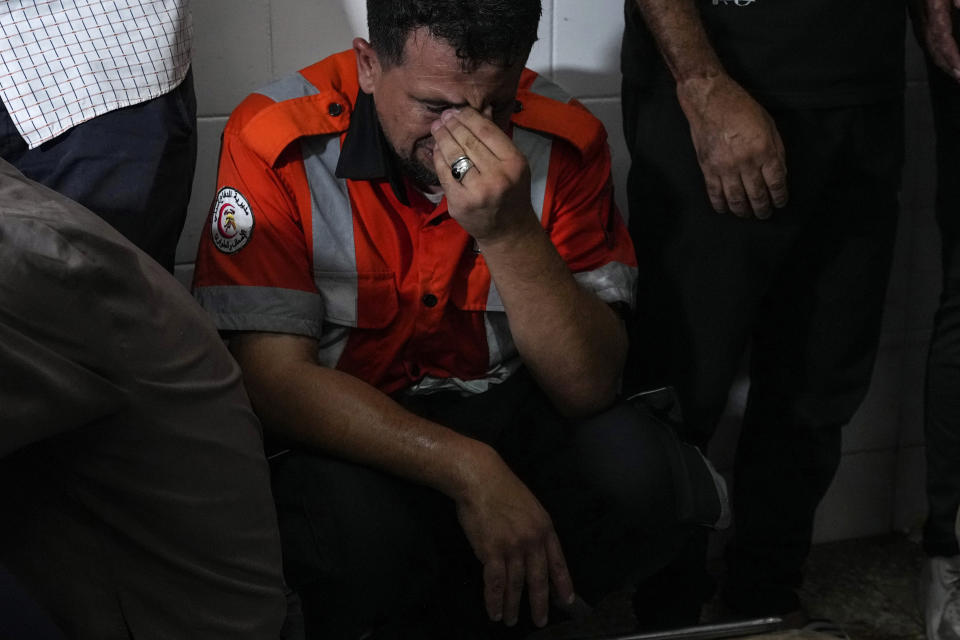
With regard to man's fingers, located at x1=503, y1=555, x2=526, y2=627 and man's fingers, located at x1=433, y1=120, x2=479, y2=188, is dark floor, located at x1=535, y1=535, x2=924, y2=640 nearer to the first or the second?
man's fingers, located at x1=503, y1=555, x2=526, y2=627

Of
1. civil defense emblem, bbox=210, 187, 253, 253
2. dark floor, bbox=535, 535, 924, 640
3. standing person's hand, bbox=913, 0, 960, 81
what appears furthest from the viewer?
dark floor, bbox=535, 535, 924, 640

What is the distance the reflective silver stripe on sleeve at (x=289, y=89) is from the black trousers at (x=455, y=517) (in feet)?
1.41

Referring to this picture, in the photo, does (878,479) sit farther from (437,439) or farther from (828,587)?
(437,439)

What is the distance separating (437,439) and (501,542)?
0.46 ft

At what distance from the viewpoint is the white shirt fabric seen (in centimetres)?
123

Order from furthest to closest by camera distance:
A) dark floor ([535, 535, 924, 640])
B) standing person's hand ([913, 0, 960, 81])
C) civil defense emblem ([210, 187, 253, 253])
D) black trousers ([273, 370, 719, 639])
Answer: dark floor ([535, 535, 924, 640]), standing person's hand ([913, 0, 960, 81]), civil defense emblem ([210, 187, 253, 253]), black trousers ([273, 370, 719, 639])

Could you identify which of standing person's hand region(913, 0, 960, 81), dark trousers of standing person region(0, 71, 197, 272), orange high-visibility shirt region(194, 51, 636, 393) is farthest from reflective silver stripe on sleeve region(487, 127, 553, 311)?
standing person's hand region(913, 0, 960, 81)

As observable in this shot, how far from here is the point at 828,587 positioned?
195 cm

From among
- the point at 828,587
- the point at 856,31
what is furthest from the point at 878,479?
the point at 856,31

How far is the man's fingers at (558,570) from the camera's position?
1256mm

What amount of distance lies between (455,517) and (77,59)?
2.31 feet

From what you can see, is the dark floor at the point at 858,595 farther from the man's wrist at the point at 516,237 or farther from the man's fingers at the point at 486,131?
the man's fingers at the point at 486,131

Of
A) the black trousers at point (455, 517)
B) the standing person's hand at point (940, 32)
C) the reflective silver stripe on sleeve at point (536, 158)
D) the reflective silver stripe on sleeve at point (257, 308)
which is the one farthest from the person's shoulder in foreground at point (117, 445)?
the standing person's hand at point (940, 32)

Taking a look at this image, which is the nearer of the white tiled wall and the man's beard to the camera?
the man's beard
